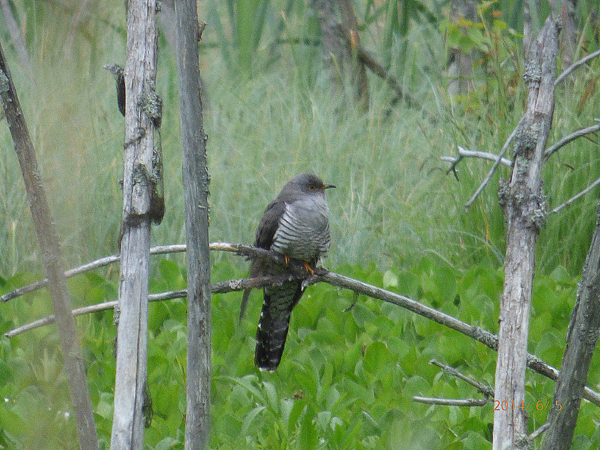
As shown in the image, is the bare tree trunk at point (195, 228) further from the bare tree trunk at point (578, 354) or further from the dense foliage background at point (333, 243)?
the bare tree trunk at point (578, 354)

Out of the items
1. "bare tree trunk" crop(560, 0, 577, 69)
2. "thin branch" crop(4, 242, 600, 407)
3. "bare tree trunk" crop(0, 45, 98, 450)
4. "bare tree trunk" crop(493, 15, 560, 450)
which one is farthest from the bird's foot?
"bare tree trunk" crop(560, 0, 577, 69)

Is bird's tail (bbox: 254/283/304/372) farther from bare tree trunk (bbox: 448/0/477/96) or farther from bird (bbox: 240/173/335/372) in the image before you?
bare tree trunk (bbox: 448/0/477/96)

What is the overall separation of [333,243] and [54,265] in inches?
165

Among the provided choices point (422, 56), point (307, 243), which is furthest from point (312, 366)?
point (422, 56)

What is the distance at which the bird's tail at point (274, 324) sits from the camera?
334cm

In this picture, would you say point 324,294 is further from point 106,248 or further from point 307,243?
point 106,248

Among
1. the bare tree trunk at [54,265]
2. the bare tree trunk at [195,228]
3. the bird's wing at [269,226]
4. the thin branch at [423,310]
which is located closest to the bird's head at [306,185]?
the bird's wing at [269,226]

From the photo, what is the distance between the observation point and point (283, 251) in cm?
358

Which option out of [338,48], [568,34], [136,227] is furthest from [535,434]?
[338,48]

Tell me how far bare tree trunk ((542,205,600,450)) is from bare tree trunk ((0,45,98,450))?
1086mm

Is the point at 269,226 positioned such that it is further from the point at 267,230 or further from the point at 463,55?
the point at 463,55

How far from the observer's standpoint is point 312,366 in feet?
10.9

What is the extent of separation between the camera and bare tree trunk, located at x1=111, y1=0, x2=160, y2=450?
1.54m

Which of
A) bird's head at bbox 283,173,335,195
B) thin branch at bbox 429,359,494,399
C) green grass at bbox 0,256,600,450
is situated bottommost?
green grass at bbox 0,256,600,450
